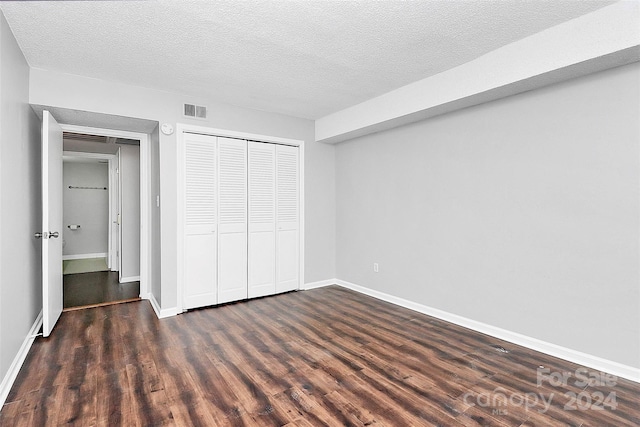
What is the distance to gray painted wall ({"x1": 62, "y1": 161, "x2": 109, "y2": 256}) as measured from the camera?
7.82m

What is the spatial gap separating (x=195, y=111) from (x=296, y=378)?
312 centimetres

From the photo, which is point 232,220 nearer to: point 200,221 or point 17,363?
point 200,221

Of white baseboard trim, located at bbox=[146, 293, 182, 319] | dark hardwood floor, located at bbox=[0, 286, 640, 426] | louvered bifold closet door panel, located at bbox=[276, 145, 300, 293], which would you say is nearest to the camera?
dark hardwood floor, located at bbox=[0, 286, 640, 426]

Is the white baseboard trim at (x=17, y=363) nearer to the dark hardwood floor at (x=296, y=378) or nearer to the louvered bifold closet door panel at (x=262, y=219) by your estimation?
the dark hardwood floor at (x=296, y=378)

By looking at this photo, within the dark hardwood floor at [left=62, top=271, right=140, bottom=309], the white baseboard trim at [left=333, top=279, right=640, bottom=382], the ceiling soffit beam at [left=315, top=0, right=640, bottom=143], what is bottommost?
the dark hardwood floor at [left=62, top=271, right=140, bottom=309]

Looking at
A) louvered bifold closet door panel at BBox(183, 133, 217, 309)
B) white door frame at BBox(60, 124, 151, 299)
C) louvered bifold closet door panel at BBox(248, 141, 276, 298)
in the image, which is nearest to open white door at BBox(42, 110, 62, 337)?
white door frame at BBox(60, 124, 151, 299)

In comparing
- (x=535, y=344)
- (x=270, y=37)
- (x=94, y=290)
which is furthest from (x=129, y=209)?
(x=535, y=344)

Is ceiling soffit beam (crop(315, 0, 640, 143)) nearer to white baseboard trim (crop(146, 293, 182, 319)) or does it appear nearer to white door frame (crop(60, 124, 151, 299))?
white door frame (crop(60, 124, 151, 299))

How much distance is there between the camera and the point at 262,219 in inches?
176

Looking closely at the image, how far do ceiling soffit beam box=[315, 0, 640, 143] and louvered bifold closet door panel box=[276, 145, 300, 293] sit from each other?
136 cm

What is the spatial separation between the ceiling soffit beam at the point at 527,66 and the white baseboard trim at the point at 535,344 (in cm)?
214

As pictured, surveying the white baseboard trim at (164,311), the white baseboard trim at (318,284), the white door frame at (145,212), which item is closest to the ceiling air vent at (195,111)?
the white door frame at (145,212)

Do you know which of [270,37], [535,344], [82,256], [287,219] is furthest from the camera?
[82,256]

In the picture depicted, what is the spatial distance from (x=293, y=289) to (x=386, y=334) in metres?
1.92
